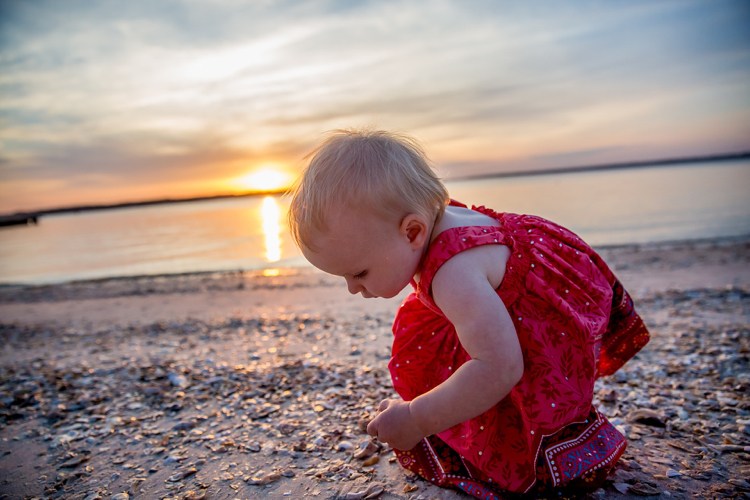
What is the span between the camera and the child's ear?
78.1 inches

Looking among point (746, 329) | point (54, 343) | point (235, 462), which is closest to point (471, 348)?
point (235, 462)

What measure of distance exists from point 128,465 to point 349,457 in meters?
1.35

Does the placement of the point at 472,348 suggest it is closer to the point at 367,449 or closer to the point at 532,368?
the point at 532,368

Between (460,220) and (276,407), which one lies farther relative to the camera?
(276,407)

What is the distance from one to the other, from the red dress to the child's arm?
3.6 inches

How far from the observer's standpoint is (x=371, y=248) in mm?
1993

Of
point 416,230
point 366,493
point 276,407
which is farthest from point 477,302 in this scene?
point 276,407

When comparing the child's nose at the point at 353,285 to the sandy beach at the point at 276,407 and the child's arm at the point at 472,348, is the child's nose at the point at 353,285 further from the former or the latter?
the sandy beach at the point at 276,407

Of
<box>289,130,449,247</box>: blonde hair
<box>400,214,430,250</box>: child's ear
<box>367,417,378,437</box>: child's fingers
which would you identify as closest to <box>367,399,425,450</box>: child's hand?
<box>367,417,378,437</box>: child's fingers

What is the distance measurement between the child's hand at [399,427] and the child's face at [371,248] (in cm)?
51

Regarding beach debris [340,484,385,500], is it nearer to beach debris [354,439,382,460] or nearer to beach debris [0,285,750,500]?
beach debris [0,285,750,500]

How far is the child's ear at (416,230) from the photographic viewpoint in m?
1.98

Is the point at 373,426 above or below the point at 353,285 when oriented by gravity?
below

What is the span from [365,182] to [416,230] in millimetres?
307
